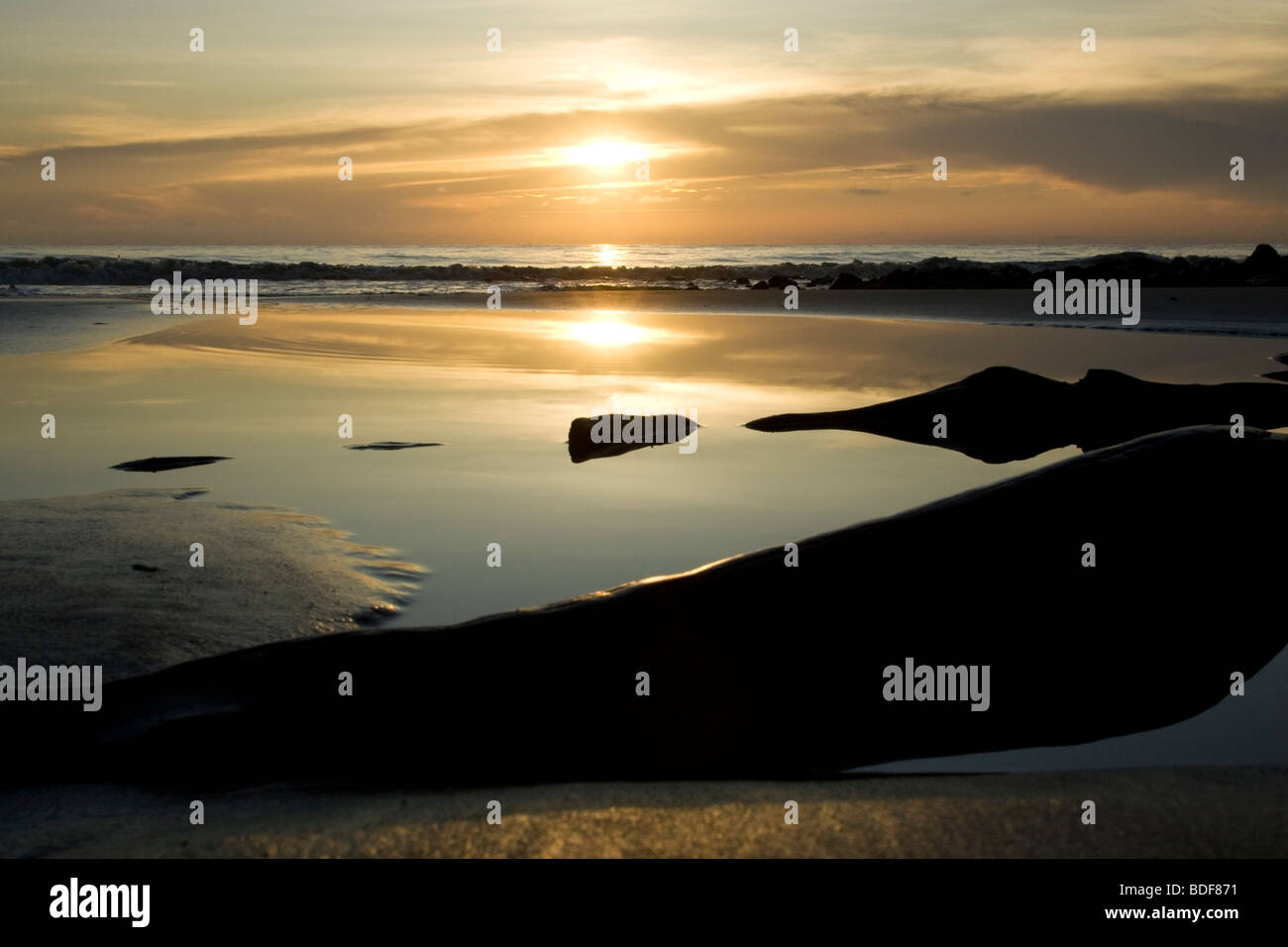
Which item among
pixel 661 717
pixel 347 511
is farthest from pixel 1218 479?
pixel 347 511

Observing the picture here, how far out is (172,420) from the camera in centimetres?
937

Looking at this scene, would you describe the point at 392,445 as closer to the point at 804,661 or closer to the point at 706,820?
the point at 804,661

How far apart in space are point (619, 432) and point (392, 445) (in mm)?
1601

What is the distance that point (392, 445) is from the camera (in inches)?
324

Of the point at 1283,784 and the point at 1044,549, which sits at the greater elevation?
the point at 1044,549

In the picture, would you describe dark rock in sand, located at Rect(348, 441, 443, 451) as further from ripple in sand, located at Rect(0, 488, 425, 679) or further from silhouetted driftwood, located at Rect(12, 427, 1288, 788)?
silhouetted driftwood, located at Rect(12, 427, 1288, 788)

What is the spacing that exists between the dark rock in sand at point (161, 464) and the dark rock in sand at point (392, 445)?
0.94 meters

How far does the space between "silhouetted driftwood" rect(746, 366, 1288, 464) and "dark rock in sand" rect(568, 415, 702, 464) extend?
1.53 metres

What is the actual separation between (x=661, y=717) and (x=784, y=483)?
3851mm

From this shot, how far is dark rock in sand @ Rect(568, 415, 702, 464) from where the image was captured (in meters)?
7.98

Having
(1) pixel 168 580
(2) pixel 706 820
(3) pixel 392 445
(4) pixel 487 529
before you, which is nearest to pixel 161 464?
(3) pixel 392 445

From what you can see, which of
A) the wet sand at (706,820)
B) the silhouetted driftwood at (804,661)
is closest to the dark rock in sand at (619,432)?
the silhouetted driftwood at (804,661)
